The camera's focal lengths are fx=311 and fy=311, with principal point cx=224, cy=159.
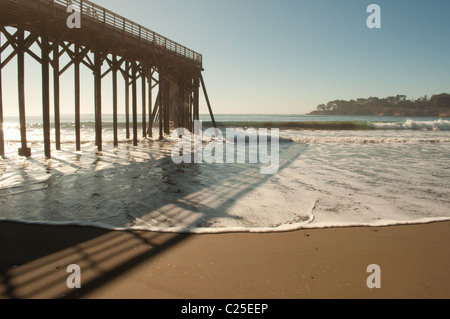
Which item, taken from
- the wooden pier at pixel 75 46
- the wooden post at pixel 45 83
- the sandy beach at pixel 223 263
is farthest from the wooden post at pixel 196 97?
the sandy beach at pixel 223 263

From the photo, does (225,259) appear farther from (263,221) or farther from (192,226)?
(263,221)

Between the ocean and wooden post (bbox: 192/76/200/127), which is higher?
wooden post (bbox: 192/76/200/127)

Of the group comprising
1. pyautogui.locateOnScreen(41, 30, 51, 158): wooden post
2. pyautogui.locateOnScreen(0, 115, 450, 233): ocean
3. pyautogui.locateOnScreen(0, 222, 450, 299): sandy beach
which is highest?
pyautogui.locateOnScreen(41, 30, 51, 158): wooden post

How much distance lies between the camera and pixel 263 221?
179 inches

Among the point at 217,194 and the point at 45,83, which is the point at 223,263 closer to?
the point at 217,194

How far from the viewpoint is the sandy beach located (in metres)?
2.67

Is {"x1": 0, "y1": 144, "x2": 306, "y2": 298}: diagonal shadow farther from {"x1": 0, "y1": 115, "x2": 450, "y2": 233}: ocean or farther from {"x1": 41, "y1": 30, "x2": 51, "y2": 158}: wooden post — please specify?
{"x1": 41, "y1": 30, "x2": 51, "y2": 158}: wooden post

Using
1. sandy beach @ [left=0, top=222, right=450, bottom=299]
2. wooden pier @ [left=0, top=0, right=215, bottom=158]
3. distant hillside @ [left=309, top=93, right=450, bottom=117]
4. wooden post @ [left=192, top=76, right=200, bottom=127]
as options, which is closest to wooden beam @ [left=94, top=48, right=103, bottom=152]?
wooden pier @ [left=0, top=0, right=215, bottom=158]

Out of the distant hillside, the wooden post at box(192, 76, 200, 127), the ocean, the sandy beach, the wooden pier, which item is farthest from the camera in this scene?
the distant hillside

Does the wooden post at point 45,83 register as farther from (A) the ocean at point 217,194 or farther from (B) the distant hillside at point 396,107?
(B) the distant hillside at point 396,107

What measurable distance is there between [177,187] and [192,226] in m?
2.65

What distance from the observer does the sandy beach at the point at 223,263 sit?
2672 millimetres

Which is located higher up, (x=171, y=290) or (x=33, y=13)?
(x=33, y=13)
